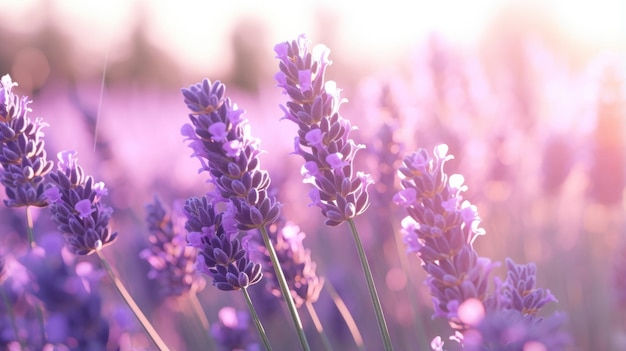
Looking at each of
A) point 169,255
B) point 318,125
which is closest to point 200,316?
point 169,255

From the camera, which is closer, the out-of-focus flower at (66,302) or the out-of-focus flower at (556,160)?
the out-of-focus flower at (66,302)

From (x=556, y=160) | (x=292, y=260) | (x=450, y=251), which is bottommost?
(x=556, y=160)

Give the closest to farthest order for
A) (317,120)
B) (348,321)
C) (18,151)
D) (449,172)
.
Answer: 1. (317,120)
2. (18,151)
3. (348,321)
4. (449,172)

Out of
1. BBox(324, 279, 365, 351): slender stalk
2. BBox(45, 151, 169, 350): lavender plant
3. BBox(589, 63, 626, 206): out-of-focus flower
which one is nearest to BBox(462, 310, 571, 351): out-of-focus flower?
BBox(45, 151, 169, 350): lavender plant

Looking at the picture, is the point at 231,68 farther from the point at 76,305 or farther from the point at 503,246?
the point at 76,305

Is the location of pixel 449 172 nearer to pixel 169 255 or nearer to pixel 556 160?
pixel 556 160

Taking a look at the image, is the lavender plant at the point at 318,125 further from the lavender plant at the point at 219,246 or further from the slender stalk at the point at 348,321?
the slender stalk at the point at 348,321

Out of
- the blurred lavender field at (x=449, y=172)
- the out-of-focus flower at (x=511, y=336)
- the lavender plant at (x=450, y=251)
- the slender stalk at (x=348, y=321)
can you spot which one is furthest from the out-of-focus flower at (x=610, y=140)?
the out-of-focus flower at (x=511, y=336)
